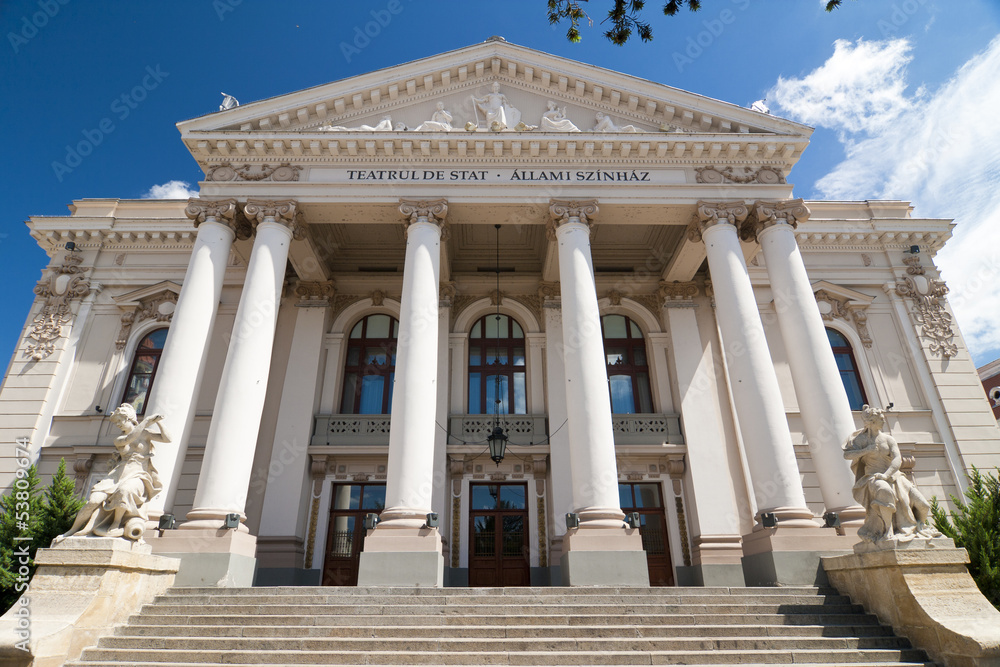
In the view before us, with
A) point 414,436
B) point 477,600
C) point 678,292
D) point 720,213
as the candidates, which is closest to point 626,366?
point 678,292

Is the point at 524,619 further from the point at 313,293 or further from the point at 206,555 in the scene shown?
the point at 313,293

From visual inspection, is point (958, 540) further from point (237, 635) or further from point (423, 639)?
point (237, 635)

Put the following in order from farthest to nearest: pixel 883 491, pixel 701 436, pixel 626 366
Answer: pixel 626 366
pixel 701 436
pixel 883 491

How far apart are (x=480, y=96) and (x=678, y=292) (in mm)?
8269

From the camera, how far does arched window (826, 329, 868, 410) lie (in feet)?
56.1

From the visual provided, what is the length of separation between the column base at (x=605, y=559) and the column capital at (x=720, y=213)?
7.83 m

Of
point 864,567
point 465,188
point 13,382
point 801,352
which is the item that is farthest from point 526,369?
point 13,382

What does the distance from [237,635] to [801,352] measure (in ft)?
38.8

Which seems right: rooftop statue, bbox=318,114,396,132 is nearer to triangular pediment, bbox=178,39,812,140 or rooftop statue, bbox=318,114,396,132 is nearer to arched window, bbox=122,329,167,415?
triangular pediment, bbox=178,39,812,140

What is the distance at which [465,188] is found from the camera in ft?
47.7

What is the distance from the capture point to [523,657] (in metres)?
7.17


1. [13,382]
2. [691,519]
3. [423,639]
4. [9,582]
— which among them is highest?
[13,382]

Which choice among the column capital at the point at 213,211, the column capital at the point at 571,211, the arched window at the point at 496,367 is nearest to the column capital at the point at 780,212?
the column capital at the point at 571,211

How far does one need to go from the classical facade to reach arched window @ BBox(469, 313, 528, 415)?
79 mm
